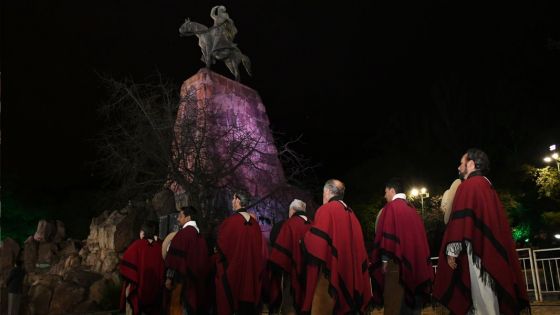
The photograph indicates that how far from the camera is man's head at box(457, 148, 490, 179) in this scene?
443 cm

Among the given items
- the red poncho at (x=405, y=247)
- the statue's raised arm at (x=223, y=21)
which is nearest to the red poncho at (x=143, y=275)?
the red poncho at (x=405, y=247)

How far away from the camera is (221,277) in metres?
5.98

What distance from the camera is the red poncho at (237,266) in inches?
234

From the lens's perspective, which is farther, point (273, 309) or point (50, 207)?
point (50, 207)

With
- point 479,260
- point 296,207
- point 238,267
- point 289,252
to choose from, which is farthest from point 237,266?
point 479,260

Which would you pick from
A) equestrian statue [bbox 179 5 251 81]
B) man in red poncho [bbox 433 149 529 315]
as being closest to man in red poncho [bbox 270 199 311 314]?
man in red poncho [bbox 433 149 529 315]

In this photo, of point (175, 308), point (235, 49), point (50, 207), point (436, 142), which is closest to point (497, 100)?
point (436, 142)

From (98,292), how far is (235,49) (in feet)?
31.6

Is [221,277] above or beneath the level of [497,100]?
beneath

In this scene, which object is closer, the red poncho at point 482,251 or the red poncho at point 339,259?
the red poncho at point 482,251

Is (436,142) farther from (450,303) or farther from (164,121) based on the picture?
(450,303)

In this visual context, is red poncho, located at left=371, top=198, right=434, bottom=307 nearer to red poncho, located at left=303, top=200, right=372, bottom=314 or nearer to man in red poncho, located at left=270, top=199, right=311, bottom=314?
red poncho, located at left=303, top=200, right=372, bottom=314

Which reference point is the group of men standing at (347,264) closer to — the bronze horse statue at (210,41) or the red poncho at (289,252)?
the red poncho at (289,252)

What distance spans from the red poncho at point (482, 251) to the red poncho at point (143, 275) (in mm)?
4716
